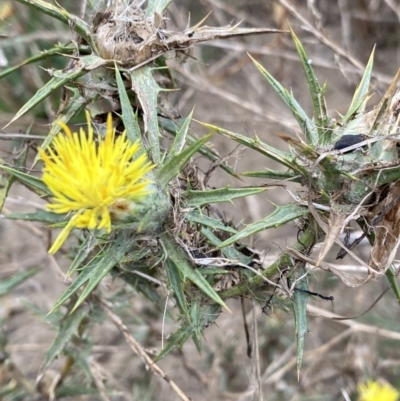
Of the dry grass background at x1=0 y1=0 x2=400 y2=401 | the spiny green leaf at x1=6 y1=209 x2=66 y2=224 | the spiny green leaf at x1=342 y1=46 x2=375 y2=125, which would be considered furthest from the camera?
the dry grass background at x1=0 y1=0 x2=400 y2=401

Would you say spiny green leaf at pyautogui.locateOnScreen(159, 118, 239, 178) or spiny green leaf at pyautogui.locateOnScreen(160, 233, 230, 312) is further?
spiny green leaf at pyautogui.locateOnScreen(159, 118, 239, 178)

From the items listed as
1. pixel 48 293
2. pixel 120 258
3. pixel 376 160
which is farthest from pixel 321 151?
pixel 48 293

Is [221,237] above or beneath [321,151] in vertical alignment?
beneath

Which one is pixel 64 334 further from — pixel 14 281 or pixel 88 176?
pixel 88 176

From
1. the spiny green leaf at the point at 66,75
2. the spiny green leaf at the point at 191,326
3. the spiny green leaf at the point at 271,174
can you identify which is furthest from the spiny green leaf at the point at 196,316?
the spiny green leaf at the point at 66,75

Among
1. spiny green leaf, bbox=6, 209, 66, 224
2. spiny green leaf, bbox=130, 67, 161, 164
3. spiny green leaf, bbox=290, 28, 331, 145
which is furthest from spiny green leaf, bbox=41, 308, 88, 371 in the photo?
spiny green leaf, bbox=290, 28, 331, 145

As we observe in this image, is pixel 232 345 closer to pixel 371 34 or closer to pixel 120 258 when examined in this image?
pixel 120 258

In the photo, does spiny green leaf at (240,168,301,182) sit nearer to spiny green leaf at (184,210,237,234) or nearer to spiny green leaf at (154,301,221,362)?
spiny green leaf at (184,210,237,234)
